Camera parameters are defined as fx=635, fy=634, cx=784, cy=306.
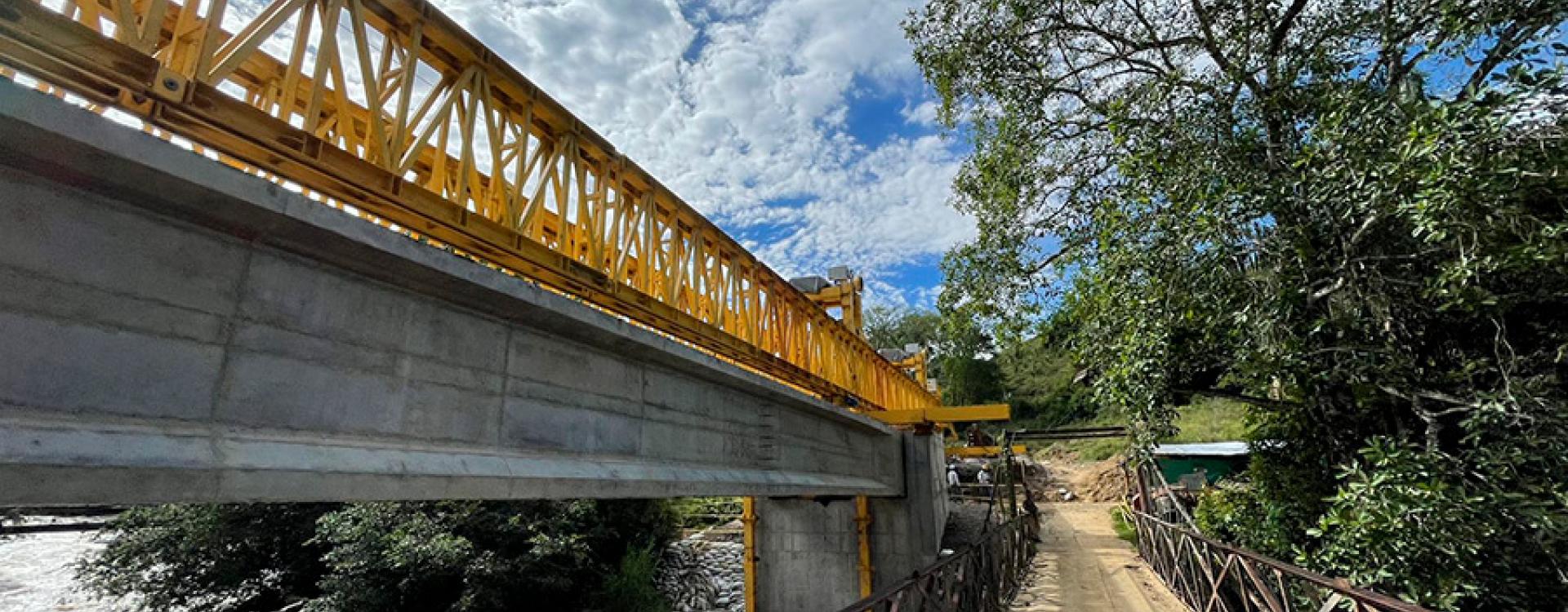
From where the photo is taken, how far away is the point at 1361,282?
5.93m

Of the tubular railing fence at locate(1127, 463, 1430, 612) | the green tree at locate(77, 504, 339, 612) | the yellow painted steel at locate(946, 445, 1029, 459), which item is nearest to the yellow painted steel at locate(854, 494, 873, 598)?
the tubular railing fence at locate(1127, 463, 1430, 612)

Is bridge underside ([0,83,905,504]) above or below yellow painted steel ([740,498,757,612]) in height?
above

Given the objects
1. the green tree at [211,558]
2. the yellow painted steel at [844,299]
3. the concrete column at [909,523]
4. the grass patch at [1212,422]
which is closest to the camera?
the concrete column at [909,523]

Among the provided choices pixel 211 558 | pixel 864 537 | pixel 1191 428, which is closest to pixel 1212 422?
pixel 1191 428

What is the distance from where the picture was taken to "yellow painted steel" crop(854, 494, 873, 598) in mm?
11953

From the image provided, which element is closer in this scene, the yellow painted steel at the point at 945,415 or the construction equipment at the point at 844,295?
the yellow painted steel at the point at 945,415

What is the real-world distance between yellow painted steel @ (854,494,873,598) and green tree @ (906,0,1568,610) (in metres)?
5.46

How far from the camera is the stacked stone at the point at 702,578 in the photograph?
649 inches

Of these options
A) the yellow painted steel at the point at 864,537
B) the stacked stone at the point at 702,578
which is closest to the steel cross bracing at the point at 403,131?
the yellow painted steel at the point at 864,537

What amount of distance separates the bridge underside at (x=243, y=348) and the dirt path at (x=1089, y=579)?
8.92 meters

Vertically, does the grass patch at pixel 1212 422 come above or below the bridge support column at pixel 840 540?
above

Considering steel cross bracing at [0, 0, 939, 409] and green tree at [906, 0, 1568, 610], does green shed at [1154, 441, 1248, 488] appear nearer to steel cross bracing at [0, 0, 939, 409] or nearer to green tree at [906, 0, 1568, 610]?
green tree at [906, 0, 1568, 610]

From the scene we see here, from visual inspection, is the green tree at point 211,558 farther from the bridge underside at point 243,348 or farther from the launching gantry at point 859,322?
the bridge underside at point 243,348

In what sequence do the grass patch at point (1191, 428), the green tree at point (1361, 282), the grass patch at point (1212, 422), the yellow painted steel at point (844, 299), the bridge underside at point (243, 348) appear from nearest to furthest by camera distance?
the bridge underside at point (243, 348)
the green tree at point (1361, 282)
the yellow painted steel at point (844, 299)
the grass patch at point (1212, 422)
the grass patch at point (1191, 428)
